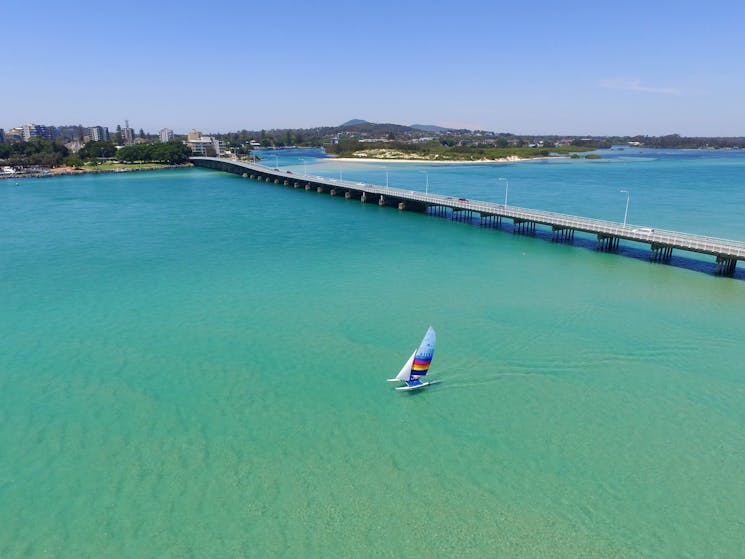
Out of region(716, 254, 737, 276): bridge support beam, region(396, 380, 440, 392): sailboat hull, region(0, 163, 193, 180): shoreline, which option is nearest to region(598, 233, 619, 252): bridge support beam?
region(716, 254, 737, 276): bridge support beam

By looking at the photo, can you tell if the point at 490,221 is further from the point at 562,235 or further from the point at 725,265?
the point at 725,265

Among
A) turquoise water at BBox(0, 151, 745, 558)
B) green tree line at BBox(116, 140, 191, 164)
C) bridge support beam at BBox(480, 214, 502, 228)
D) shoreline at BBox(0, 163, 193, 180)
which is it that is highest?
green tree line at BBox(116, 140, 191, 164)

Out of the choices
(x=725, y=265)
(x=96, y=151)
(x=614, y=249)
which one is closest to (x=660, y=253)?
(x=614, y=249)

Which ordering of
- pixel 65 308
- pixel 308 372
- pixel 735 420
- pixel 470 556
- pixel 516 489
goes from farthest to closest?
pixel 65 308, pixel 308 372, pixel 735 420, pixel 516 489, pixel 470 556

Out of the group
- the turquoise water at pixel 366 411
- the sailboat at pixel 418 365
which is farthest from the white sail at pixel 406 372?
the turquoise water at pixel 366 411

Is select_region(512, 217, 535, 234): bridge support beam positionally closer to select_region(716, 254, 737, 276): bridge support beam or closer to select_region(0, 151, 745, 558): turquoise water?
select_region(0, 151, 745, 558): turquoise water

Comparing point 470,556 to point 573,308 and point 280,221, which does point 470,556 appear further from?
point 280,221

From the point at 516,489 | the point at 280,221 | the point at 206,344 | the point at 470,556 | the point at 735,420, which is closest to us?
the point at 470,556

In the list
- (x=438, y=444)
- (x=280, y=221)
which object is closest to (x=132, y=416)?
(x=438, y=444)
